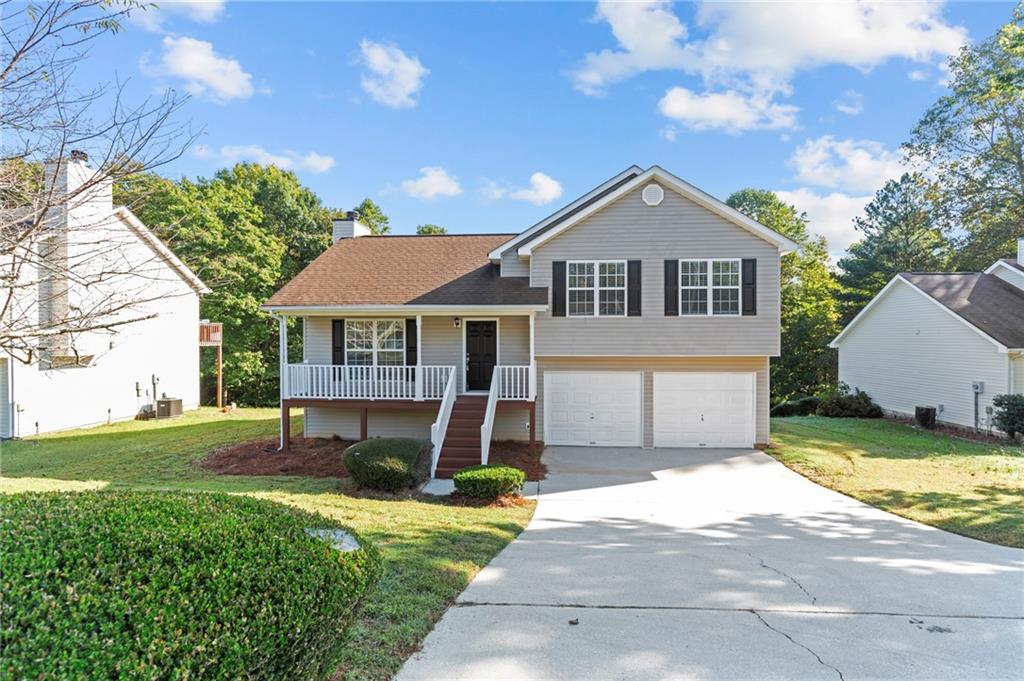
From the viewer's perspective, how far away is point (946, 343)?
60.1 feet

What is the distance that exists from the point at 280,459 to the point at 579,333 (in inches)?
327

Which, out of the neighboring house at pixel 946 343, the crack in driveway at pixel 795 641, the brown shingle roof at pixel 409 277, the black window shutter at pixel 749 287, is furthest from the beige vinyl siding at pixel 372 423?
the neighboring house at pixel 946 343

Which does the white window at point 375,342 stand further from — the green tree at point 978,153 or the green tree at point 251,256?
the green tree at point 978,153

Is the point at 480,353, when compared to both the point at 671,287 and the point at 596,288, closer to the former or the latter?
the point at 596,288

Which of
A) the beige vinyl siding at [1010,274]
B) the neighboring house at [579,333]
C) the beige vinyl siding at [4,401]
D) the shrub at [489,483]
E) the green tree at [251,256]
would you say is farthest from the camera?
the green tree at [251,256]

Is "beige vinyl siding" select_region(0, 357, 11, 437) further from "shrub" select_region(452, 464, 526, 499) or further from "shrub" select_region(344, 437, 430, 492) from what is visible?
"shrub" select_region(452, 464, 526, 499)

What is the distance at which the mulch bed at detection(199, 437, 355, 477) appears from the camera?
458 inches

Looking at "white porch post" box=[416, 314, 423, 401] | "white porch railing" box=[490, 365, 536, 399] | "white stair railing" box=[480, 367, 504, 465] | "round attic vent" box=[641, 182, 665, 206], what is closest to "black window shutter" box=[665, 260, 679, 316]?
"round attic vent" box=[641, 182, 665, 206]

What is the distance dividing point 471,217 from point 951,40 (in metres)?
24.6

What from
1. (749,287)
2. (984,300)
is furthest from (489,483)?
(984,300)

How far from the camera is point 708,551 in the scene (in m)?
6.54

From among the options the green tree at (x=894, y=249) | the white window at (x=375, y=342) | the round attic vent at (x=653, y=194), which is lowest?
the white window at (x=375, y=342)

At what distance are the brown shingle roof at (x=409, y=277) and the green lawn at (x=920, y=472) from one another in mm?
8114

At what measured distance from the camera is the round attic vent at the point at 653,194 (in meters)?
13.8
